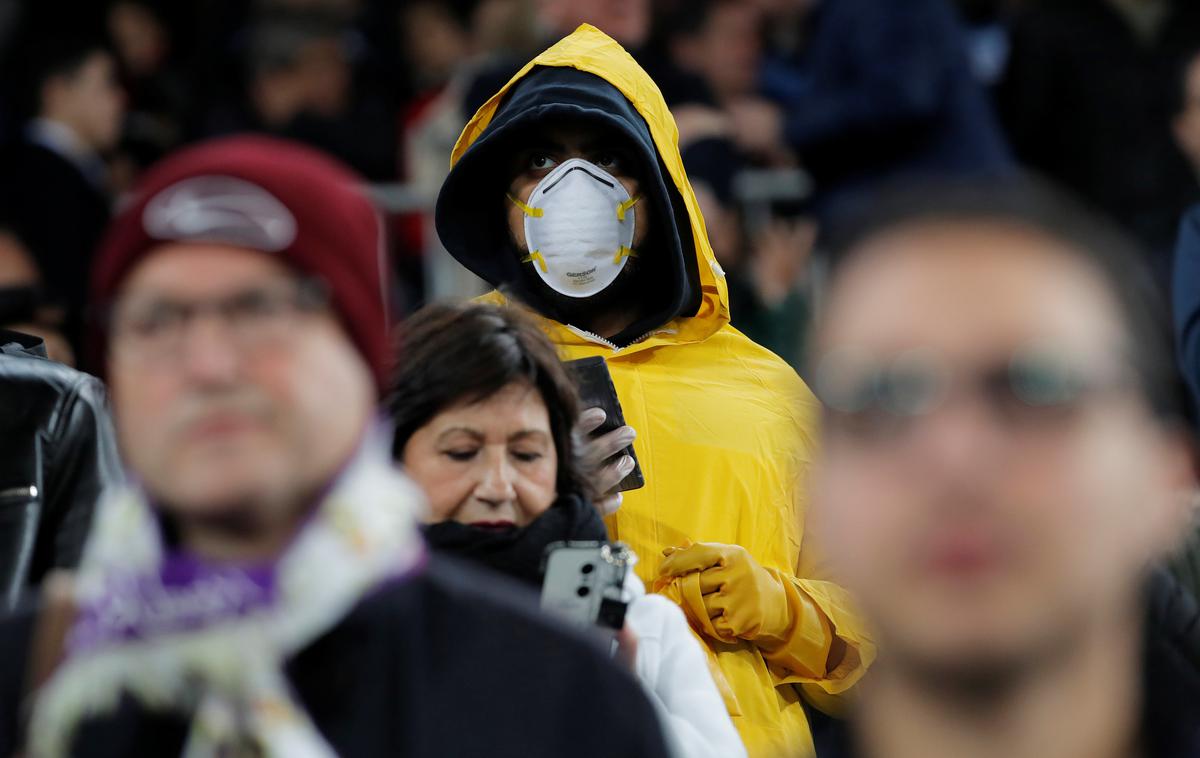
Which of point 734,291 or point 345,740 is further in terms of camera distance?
point 734,291

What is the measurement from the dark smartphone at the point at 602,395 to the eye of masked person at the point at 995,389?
244 centimetres

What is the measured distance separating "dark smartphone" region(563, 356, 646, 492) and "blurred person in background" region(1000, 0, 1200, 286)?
393 cm

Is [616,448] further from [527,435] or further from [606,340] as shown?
[606,340]

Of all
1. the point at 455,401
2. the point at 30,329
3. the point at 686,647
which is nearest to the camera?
the point at 686,647

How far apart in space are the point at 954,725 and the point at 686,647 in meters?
1.77

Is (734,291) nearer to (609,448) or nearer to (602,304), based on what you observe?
(602,304)

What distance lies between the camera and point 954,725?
1.96 meters

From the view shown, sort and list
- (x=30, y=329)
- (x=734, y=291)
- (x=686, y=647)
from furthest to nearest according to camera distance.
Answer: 1. (x=734, y=291)
2. (x=30, y=329)
3. (x=686, y=647)

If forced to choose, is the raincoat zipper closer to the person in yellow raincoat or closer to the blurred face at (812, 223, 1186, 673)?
the person in yellow raincoat

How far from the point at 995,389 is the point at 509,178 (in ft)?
10.7

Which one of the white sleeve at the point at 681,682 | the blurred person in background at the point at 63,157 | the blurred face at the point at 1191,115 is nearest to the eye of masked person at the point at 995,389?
the white sleeve at the point at 681,682

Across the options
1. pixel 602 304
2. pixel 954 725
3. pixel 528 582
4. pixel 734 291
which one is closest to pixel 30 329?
pixel 602 304

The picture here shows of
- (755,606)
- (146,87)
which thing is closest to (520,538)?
(755,606)

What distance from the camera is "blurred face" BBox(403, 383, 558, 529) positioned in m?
4.04
